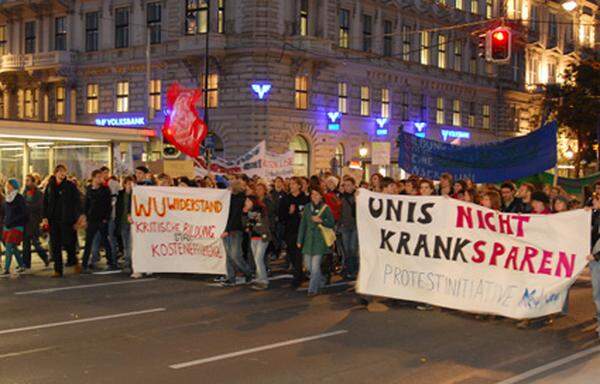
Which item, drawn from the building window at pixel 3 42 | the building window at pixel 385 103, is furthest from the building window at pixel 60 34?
the building window at pixel 385 103

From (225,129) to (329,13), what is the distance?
825 cm

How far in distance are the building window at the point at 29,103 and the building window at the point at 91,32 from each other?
15.9 ft

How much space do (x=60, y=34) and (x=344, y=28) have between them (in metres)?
16.2

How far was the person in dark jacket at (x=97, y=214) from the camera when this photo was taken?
15.7m

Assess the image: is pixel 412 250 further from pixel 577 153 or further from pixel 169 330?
pixel 577 153

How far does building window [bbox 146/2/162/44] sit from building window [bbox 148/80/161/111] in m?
2.14

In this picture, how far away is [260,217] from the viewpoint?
44.3ft

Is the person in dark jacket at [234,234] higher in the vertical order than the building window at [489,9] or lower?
lower

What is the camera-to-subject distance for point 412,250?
37.3ft

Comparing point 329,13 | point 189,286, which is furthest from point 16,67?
point 189,286

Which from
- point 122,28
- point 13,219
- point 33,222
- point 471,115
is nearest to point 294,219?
point 13,219

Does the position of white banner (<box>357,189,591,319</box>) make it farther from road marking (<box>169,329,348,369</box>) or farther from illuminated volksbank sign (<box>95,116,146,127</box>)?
illuminated volksbank sign (<box>95,116,146,127</box>)

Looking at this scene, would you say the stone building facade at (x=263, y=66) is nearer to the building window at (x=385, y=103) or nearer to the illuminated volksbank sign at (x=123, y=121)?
the building window at (x=385, y=103)

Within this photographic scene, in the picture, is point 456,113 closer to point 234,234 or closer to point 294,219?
point 294,219
